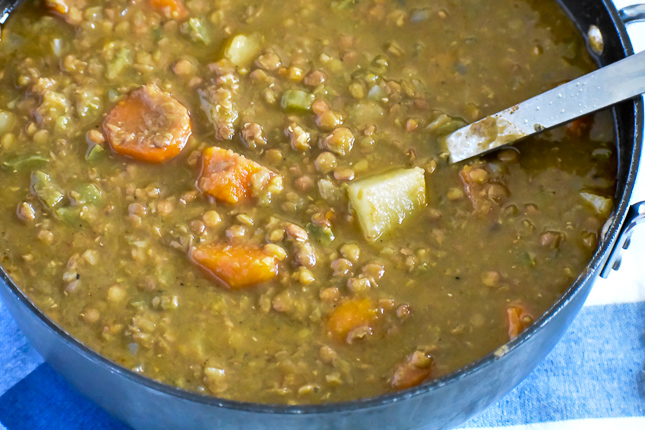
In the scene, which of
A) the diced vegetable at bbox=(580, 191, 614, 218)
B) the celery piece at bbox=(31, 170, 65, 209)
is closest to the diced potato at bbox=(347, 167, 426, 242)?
the diced vegetable at bbox=(580, 191, 614, 218)

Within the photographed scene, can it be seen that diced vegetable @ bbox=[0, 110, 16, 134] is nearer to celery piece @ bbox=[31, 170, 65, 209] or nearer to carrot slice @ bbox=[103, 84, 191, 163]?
celery piece @ bbox=[31, 170, 65, 209]

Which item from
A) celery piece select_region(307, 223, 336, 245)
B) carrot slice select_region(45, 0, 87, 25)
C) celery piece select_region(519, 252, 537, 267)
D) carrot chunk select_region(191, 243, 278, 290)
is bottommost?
celery piece select_region(519, 252, 537, 267)

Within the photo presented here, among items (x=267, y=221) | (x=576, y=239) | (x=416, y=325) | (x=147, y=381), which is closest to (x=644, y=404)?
(x=576, y=239)

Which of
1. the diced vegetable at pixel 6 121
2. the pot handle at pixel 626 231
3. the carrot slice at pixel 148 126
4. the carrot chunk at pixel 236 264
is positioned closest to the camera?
the pot handle at pixel 626 231

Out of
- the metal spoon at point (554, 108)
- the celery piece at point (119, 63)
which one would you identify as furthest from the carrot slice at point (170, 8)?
the metal spoon at point (554, 108)

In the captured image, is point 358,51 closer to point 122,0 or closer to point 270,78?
point 270,78

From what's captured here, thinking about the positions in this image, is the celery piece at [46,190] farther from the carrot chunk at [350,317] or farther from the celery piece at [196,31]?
the carrot chunk at [350,317]
